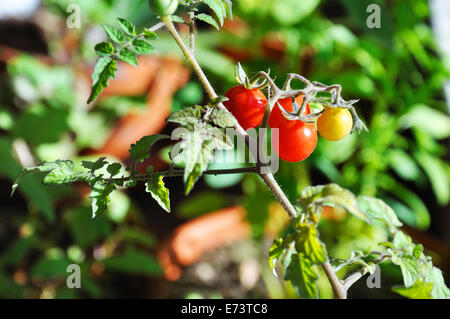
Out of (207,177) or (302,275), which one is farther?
(207,177)

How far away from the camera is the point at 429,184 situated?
1.16m

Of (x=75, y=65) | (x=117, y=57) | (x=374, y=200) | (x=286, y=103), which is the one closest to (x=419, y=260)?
(x=374, y=200)

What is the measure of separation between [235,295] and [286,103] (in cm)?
63

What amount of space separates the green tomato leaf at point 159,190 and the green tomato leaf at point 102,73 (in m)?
0.08

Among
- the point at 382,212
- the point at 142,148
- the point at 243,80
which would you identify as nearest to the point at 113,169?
the point at 142,148

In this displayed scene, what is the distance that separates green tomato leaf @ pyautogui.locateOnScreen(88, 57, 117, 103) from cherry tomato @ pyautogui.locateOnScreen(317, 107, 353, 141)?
0.17m

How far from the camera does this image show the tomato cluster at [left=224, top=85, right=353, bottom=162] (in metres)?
0.35

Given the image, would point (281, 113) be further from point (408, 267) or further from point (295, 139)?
point (408, 267)

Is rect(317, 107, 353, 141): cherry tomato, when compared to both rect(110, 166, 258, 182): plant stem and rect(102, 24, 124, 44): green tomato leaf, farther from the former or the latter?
rect(102, 24, 124, 44): green tomato leaf

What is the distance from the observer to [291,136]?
0.36m

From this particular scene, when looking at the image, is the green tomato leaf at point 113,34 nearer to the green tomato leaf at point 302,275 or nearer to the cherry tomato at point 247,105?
the cherry tomato at point 247,105

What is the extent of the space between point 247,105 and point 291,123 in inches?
1.6

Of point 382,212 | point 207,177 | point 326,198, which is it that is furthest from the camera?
point 207,177
